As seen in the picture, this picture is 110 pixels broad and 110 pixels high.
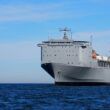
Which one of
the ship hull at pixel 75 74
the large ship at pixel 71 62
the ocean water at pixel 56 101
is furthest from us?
the ship hull at pixel 75 74

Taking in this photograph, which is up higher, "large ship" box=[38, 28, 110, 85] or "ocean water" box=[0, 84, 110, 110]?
"large ship" box=[38, 28, 110, 85]

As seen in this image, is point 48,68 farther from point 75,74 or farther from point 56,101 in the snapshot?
point 56,101

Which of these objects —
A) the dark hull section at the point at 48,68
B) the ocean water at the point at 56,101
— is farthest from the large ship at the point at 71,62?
the ocean water at the point at 56,101

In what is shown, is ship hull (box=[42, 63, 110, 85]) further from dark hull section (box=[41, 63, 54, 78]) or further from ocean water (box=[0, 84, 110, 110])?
ocean water (box=[0, 84, 110, 110])

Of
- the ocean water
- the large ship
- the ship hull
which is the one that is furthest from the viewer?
the ship hull

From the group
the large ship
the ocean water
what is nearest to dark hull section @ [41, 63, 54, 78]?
the large ship

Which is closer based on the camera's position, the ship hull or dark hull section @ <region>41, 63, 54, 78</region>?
dark hull section @ <region>41, 63, 54, 78</region>

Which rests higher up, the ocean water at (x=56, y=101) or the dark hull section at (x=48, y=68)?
the dark hull section at (x=48, y=68)

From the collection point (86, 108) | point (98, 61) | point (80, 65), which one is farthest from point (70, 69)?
point (86, 108)

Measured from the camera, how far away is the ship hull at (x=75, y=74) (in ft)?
411

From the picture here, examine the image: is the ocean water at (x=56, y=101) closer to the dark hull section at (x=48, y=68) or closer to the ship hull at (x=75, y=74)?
the dark hull section at (x=48, y=68)

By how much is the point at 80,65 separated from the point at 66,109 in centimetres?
7429

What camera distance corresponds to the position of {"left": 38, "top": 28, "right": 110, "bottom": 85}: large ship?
122m

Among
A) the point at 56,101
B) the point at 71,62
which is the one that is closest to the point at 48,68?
the point at 71,62
